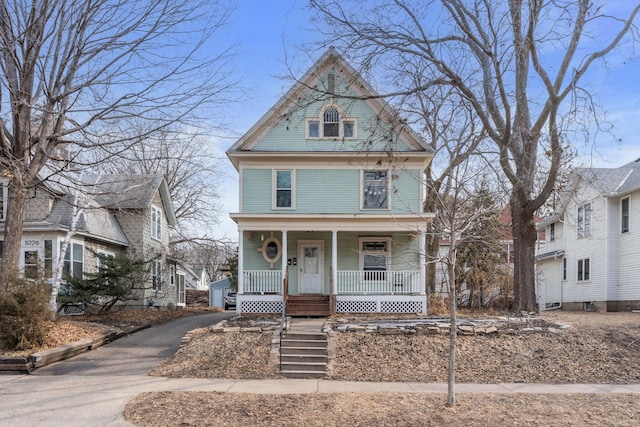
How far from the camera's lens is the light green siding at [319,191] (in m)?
17.7

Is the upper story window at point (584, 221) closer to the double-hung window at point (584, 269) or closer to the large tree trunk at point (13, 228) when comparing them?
the double-hung window at point (584, 269)

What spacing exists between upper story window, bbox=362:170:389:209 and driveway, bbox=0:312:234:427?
803 cm

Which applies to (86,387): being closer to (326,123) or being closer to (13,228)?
(13,228)

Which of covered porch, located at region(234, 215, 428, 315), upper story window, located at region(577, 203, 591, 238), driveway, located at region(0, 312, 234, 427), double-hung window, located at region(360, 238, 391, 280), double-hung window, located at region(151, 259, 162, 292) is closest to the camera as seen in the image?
driveway, located at region(0, 312, 234, 427)

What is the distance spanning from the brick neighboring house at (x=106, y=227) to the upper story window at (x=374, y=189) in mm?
7570

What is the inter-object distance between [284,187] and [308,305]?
4.20 meters

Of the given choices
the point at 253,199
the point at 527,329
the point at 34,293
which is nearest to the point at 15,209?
the point at 34,293

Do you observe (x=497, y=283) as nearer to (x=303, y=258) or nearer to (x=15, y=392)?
(x=303, y=258)

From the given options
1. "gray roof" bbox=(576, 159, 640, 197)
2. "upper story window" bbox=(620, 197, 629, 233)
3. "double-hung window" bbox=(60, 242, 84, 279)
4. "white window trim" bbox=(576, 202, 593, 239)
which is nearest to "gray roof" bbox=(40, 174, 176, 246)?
"double-hung window" bbox=(60, 242, 84, 279)

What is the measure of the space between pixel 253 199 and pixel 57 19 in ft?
27.9

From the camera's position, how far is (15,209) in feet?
40.9

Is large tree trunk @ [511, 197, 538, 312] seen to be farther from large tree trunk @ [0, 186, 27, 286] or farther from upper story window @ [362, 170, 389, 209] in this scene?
large tree trunk @ [0, 186, 27, 286]

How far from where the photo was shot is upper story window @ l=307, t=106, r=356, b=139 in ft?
58.6

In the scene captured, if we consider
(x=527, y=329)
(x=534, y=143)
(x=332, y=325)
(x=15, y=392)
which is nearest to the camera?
(x=15, y=392)
